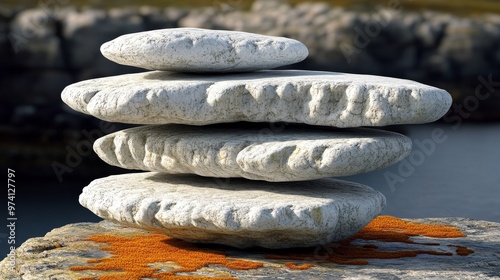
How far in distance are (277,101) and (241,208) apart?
3.53ft

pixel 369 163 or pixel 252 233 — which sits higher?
pixel 369 163

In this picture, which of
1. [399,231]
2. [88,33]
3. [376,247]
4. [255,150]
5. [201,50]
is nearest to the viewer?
[255,150]

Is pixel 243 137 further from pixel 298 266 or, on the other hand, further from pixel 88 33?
pixel 88 33

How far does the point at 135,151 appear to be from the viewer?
9.04 metres

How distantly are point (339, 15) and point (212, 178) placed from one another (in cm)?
1604

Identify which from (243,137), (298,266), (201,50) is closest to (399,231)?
(298,266)

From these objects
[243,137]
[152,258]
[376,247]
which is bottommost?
[152,258]

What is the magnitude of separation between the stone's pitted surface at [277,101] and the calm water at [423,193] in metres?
5.68

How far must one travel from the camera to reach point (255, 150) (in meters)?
8.27

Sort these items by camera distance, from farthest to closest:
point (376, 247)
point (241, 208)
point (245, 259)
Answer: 1. point (376, 247)
2. point (245, 259)
3. point (241, 208)

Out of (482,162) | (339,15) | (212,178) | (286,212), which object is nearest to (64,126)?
(339,15)

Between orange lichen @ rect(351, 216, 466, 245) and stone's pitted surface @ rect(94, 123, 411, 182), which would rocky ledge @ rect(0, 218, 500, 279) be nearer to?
orange lichen @ rect(351, 216, 466, 245)

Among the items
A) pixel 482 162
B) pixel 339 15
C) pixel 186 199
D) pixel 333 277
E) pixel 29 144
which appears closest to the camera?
pixel 333 277

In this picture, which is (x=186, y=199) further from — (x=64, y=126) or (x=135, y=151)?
(x=64, y=126)
